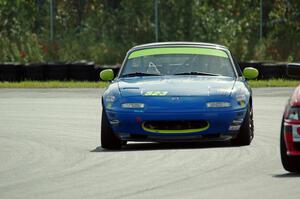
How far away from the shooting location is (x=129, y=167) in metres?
12.4

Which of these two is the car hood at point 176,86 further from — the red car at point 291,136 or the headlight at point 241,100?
the red car at point 291,136

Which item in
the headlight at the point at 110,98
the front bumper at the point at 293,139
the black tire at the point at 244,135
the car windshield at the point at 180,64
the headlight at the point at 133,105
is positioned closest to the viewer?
the front bumper at the point at 293,139

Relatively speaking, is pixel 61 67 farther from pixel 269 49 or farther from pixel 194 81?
pixel 194 81

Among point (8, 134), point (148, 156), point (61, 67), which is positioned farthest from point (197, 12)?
point (148, 156)

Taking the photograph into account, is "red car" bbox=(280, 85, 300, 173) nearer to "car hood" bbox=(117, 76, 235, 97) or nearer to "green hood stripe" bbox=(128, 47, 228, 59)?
"car hood" bbox=(117, 76, 235, 97)

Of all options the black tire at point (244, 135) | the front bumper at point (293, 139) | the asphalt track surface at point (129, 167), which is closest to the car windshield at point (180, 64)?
the asphalt track surface at point (129, 167)

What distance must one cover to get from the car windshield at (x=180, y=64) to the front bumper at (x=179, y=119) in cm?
144

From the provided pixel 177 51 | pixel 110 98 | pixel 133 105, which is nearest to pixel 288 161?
pixel 133 105

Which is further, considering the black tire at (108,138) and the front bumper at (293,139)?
the black tire at (108,138)

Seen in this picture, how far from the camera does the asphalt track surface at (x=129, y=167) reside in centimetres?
1035

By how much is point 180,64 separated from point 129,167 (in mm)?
3982

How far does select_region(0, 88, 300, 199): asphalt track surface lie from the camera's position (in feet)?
34.0

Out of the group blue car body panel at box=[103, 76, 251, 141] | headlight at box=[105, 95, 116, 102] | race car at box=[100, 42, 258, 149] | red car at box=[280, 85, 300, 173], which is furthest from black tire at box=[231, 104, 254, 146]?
red car at box=[280, 85, 300, 173]

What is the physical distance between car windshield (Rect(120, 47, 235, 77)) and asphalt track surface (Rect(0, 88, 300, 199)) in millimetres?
1056
